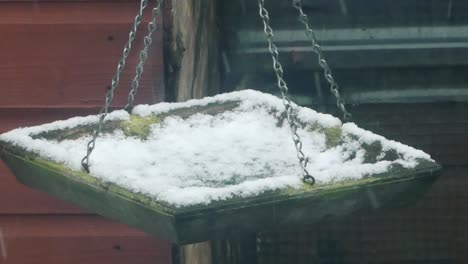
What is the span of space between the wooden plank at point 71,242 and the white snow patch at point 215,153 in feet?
1.64

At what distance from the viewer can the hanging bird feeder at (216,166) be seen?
1.65 m

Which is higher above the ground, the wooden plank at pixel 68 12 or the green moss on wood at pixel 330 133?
the wooden plank at pixel 68 12

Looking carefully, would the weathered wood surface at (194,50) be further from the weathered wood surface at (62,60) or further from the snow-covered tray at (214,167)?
the snow-covered tray at (214,167)

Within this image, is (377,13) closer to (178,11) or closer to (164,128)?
(178,11)

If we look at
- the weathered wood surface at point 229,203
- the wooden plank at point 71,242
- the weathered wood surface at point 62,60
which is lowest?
the weathered wood surface at point 229,203

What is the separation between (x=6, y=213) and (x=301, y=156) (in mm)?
1004

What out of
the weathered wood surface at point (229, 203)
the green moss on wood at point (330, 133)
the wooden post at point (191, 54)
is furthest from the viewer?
the wooden post at point (191, 54)

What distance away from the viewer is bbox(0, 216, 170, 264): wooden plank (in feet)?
8.38

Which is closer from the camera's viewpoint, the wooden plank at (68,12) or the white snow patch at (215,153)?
the white snow patch at (215,153)

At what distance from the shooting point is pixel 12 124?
2.52 m

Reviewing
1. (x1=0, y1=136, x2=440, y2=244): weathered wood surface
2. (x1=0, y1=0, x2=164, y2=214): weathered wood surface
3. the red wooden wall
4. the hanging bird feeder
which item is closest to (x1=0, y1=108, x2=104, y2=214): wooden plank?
the red wooden wall

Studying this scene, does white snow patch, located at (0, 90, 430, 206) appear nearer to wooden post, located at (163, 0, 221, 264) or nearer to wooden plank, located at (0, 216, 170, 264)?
wooden post, located at (163, 0, 221, 264)

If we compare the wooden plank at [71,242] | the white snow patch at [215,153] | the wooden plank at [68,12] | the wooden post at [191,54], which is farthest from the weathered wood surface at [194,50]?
the wooden plank at [71,242]

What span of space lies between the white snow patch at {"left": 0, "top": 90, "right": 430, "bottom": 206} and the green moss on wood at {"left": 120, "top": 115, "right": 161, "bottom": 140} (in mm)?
14
